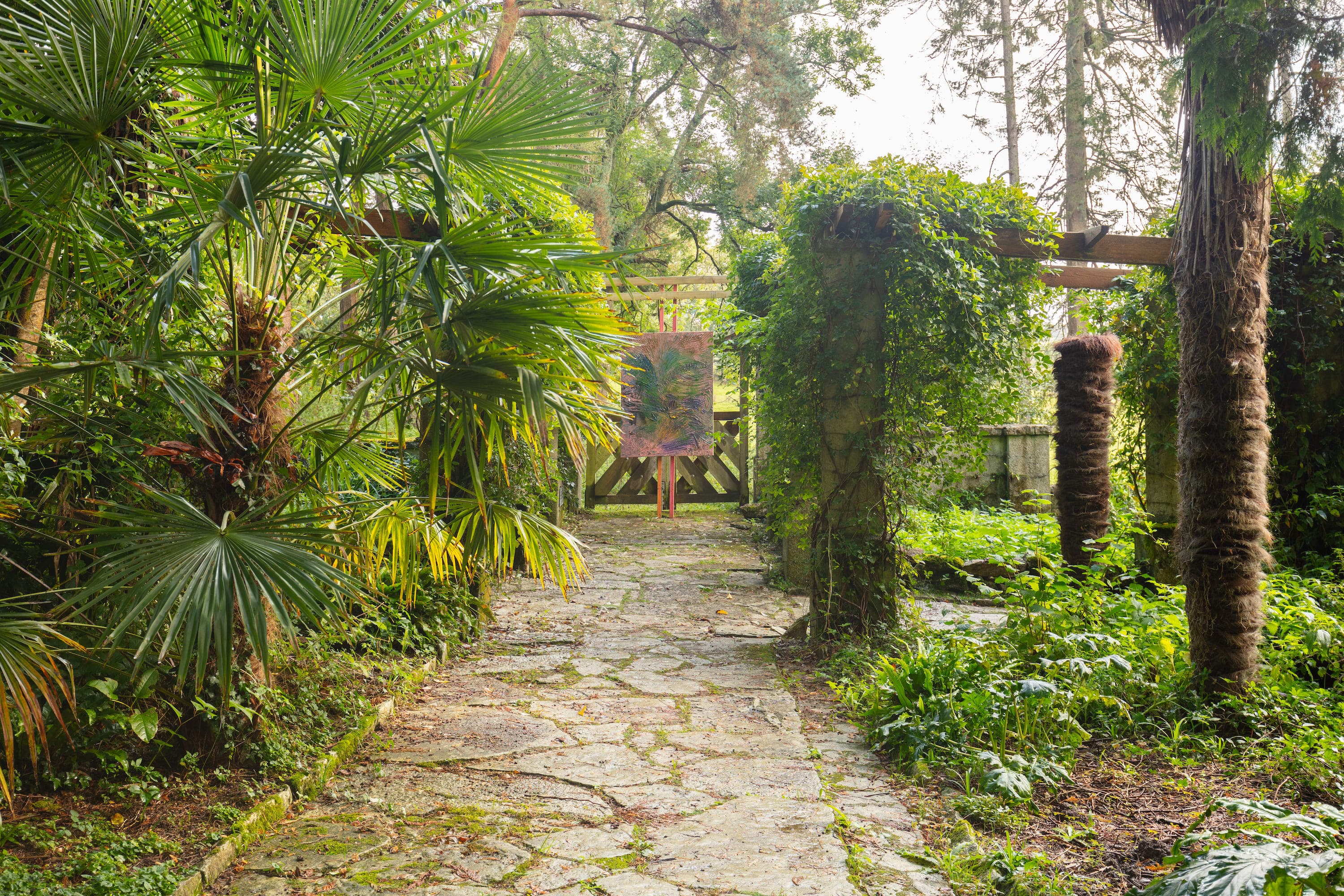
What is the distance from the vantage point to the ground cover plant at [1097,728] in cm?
270

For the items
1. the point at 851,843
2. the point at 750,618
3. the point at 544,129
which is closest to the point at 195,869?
the point at 851,843

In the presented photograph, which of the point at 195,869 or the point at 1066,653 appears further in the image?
the point at 1066,653

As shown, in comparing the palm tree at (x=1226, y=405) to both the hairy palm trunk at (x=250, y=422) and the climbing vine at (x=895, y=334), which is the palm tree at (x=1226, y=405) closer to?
the climbing vine at (x=895, y=334)

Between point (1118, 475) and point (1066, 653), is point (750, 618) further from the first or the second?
point (1118, 475)

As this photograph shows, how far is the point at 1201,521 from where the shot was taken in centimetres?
365

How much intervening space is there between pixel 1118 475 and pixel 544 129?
669 cm

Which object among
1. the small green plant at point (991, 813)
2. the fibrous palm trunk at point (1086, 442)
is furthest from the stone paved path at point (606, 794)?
the fibrous palm trunk at point (1086, 442)

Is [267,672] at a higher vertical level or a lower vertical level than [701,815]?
higher

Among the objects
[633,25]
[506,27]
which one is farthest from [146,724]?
[633,25]

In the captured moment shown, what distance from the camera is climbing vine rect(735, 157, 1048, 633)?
16.6 ft

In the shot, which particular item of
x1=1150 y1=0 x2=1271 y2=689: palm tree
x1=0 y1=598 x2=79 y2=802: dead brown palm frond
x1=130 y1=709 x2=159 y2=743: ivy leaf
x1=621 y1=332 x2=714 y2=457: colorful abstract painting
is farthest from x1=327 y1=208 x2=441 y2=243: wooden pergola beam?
x1=621 y1=332 x2=714 y2=457: colorful abstract painting

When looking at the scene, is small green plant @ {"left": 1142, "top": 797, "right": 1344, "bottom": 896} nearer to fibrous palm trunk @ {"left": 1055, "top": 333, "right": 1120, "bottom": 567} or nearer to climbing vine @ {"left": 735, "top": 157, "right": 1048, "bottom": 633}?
climbing vine @ {"left": 735, "top": 157, "right": 1048, "bottom": 633}

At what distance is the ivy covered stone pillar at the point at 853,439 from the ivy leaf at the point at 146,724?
3.65m

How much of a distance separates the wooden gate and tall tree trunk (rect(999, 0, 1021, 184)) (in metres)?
5.48
